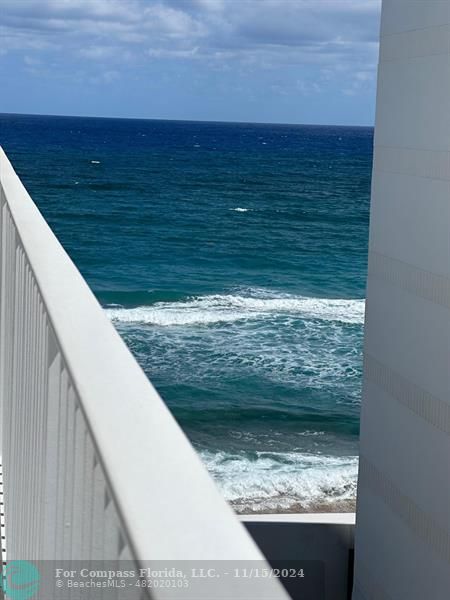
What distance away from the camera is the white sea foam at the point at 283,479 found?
13750mm

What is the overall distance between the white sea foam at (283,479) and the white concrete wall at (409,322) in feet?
15.9

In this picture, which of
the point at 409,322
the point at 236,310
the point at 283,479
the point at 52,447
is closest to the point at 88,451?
the point at 52,447

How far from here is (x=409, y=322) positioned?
7.81 metres

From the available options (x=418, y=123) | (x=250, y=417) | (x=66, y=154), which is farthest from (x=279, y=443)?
(x=66, y=154)

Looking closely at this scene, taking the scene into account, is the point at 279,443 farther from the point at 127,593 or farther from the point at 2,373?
the point at 127,593

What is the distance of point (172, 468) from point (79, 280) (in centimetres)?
70

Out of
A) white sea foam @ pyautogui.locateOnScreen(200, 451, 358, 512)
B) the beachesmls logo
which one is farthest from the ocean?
the beachesmls logo

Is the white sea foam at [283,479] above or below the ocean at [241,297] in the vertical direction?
below

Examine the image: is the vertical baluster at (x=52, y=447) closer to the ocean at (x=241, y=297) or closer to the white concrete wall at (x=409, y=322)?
the white concrete wall at (x=409, y=322)

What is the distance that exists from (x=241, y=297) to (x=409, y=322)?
67.1 ft

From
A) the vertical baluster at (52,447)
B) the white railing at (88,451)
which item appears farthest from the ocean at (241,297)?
the vertical baluster at (52,447)

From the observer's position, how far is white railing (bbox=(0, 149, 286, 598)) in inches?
25.2

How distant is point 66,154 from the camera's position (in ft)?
238

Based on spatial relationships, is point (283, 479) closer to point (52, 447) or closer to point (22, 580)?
point (22, 580)
